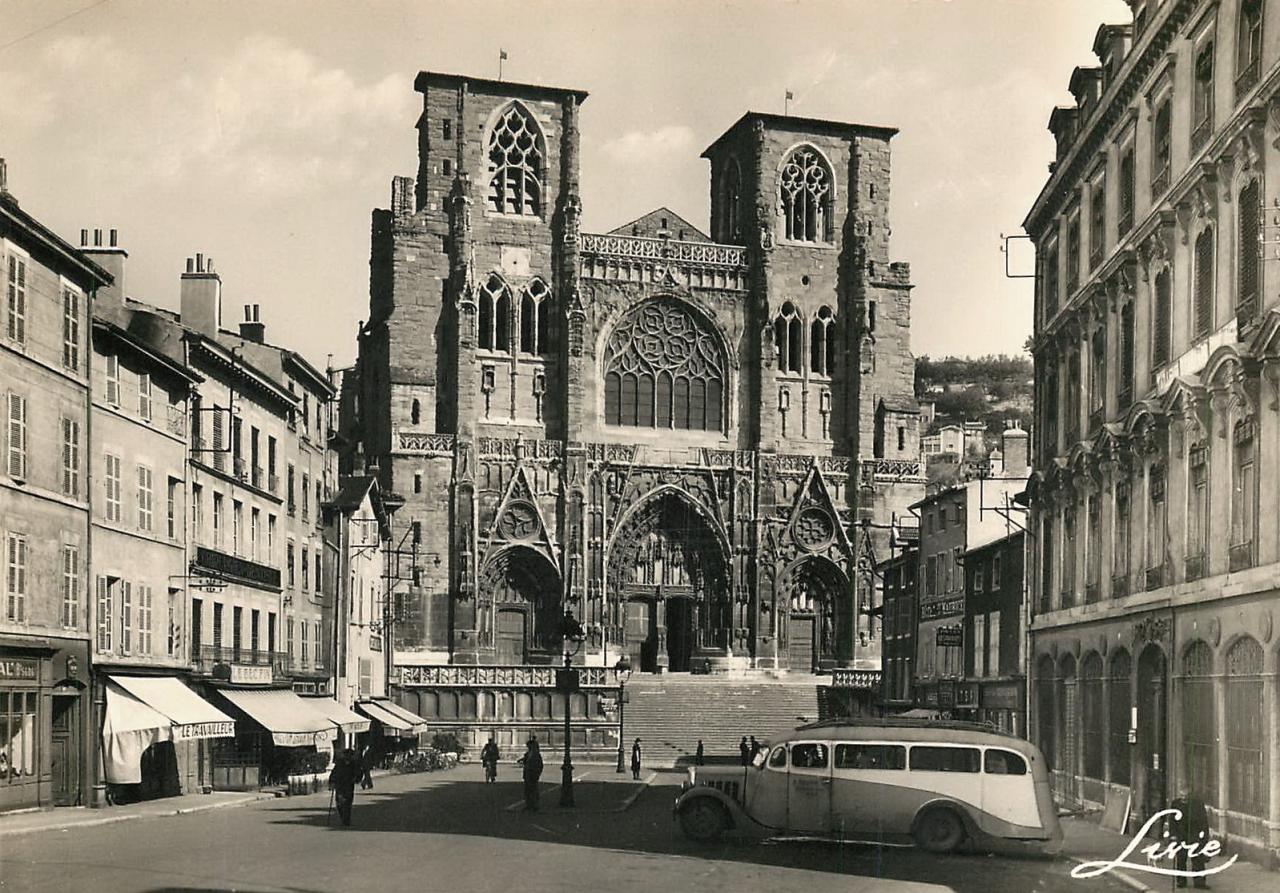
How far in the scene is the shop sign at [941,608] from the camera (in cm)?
5016

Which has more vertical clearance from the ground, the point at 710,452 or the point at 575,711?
the point at 710,452

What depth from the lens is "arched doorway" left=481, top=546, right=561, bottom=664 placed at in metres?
69.1

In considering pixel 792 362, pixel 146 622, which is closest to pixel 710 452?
pixel 792 362

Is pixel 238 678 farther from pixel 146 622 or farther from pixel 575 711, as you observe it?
Answer: pixel 575 711

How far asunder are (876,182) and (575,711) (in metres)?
26.7

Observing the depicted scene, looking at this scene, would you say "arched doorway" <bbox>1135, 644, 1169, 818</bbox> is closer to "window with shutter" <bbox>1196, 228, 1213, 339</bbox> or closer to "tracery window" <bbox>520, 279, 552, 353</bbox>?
"window with shutter" <bbox>1196, 228, 1213, 339</bbox>

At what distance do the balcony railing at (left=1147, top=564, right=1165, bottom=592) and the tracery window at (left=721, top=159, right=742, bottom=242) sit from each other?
5115cm

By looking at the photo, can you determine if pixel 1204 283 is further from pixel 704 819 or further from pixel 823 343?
pixel 823 343

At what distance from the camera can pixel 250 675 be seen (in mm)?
40031

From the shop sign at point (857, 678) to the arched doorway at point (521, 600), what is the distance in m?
10.8

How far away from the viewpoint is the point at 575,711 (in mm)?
64875

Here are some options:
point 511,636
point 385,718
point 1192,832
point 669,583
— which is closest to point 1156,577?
point 1192,832

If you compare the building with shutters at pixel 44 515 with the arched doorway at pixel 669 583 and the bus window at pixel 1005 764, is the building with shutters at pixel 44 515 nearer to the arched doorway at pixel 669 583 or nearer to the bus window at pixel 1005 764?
the bus window at pixel 1005 764

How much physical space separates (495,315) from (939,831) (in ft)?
162
